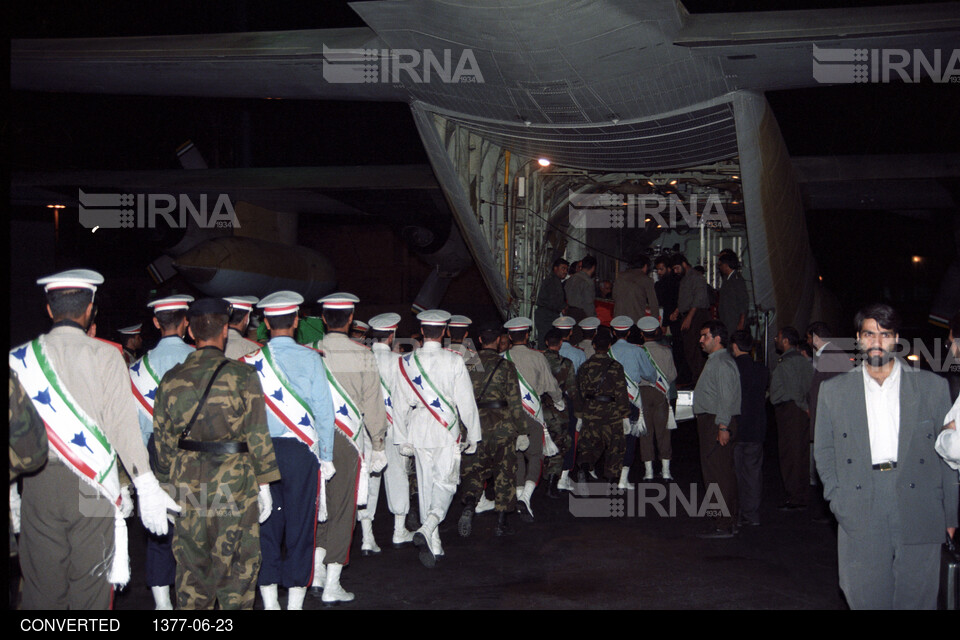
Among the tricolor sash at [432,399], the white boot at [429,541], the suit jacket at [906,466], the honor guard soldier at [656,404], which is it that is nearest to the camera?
the suit jacket at [906,466]

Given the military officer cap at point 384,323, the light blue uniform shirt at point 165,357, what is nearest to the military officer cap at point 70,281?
the light blue uniform shirt at point 165,357

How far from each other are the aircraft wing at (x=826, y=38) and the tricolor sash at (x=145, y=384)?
6.36 m

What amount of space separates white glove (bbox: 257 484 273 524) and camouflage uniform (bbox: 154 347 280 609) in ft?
0.61

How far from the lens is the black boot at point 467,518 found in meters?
8.04

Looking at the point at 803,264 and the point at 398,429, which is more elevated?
the point at 803,264

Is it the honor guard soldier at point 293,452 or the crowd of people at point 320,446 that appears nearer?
the crowd of people at point 320,446

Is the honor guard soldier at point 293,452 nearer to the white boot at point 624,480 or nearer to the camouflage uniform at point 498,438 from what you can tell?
the camouflage uniform at point 498,438

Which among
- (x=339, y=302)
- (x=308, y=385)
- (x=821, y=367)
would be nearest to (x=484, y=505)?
(x=339, y=302)

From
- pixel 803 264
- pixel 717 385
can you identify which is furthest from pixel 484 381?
pixel 803 264

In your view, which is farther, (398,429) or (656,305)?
(656,305)

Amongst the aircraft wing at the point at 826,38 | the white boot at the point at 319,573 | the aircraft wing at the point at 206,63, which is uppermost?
the aircraft wing at the point at 206,63

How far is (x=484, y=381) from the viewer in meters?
8.26
